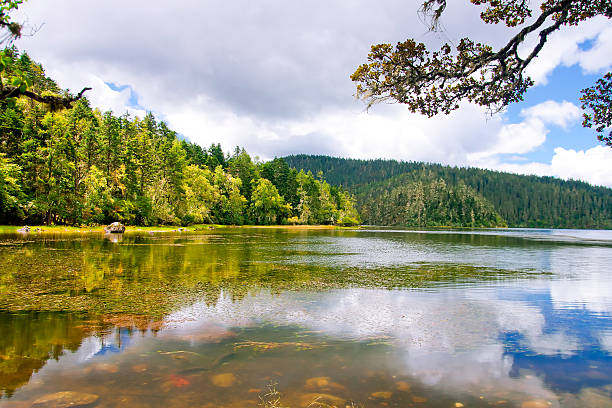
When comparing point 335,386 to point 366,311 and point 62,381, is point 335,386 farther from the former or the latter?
point 366,311

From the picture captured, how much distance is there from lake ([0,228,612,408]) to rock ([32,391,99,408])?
1.0 inches

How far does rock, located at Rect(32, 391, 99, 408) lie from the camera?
4.99 meters

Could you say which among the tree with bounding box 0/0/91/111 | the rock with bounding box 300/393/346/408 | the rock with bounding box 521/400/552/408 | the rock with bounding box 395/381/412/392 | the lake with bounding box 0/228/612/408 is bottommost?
the lake with bounding box 0/228/612/408

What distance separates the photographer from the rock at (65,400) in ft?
16.4

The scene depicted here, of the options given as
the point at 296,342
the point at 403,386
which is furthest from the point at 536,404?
the point at 296,342

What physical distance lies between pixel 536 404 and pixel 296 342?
448cm

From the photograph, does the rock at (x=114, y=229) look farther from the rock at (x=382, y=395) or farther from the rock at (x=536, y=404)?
the rock at (x=536, y=404)

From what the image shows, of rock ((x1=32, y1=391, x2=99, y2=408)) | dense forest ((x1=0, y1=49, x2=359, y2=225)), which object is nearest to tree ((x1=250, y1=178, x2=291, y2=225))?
dense forest ((x1=0, y1=49, x2=359, y2=225))

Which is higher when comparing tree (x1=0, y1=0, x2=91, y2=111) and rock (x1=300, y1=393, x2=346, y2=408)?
tree (x1=0, y1=0, x2=91, y2=111)

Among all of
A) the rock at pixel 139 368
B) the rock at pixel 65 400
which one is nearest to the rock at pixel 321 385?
the rock at pixel 139 368

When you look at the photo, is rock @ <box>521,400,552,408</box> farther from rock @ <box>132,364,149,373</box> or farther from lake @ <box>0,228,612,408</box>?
rock @ <box>132,364,149,373</box>

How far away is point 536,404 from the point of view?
17.5 ft

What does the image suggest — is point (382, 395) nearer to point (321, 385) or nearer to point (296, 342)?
point (321, 385)

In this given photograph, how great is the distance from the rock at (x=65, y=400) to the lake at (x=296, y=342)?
0.03 meters
